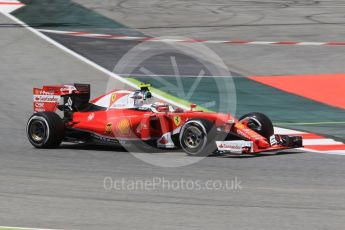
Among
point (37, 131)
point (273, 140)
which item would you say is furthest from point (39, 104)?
point (273, 140)

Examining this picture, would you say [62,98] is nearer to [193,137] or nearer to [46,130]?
[46,130]

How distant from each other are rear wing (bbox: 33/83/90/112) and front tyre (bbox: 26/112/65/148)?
0.61 meters

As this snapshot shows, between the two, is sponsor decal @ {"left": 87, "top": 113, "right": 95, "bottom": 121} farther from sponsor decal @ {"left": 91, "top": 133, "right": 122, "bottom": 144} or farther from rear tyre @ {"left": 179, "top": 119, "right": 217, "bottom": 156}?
rear tyre @ {"left": 179, "top": 119, "right": 217, "bottom": 156}

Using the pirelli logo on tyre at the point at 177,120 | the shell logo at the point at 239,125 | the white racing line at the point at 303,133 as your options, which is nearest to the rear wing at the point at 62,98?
the pirelli logo on tyre at the point at 177,120

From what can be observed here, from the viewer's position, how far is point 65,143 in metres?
16.9

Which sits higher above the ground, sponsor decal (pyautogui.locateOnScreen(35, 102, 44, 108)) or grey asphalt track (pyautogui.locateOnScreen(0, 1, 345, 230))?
sponsor decal (pyautogui.locateOnScreen(35, 102, 44, 108))

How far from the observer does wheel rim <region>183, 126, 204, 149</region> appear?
14.6m

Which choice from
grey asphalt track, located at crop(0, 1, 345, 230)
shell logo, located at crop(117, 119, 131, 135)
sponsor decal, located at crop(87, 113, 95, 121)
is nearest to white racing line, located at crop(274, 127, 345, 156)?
grey asphalt track, located at crop(0, 1, 345, 230)

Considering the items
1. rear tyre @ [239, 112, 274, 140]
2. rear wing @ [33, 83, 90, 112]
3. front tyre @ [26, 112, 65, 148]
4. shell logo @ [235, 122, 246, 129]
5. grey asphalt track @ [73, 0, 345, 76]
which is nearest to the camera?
shell logo @ [235, 122, 246, 129]

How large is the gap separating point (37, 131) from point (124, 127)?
1.59 metres

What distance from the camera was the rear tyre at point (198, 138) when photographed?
14.5 metres

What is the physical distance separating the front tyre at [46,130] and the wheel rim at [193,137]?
7.82ft

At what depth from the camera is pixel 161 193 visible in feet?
39.2

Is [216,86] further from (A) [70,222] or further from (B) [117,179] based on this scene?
(A) [70,222]
